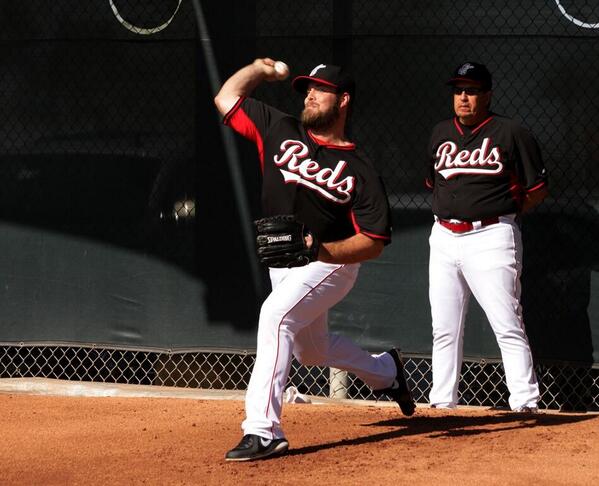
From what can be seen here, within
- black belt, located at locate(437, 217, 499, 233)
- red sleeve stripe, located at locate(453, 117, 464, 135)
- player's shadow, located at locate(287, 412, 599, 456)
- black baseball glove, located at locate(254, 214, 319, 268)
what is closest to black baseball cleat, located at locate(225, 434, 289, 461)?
player's shadow, located at locate(287, 412, 599, 456)

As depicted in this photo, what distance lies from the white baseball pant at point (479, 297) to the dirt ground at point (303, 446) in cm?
→ 19

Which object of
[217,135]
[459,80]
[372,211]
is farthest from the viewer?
[217,135]

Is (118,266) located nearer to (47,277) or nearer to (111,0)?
(47,277)

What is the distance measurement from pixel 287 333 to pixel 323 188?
0.73 metres

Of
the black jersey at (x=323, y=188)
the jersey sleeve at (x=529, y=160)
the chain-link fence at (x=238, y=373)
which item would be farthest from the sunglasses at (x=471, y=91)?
the chain-link fence at (x=238, y=373)

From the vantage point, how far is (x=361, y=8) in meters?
8.48

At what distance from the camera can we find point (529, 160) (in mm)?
7566

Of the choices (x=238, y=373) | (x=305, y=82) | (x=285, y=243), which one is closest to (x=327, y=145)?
(x=305, y=82)

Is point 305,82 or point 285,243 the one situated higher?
point 305,82

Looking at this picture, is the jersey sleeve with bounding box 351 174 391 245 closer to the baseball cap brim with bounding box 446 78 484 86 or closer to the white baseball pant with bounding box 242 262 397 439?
the white baseball pant with bounding box 242 262 397 439

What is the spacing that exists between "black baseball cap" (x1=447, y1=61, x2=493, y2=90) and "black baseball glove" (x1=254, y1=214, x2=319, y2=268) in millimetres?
1970

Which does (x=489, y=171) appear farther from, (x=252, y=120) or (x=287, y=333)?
(x=287, y=333)

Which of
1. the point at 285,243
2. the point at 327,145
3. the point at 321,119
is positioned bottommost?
the point at 285,243

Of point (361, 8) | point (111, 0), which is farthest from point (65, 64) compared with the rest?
point (361, 8)
